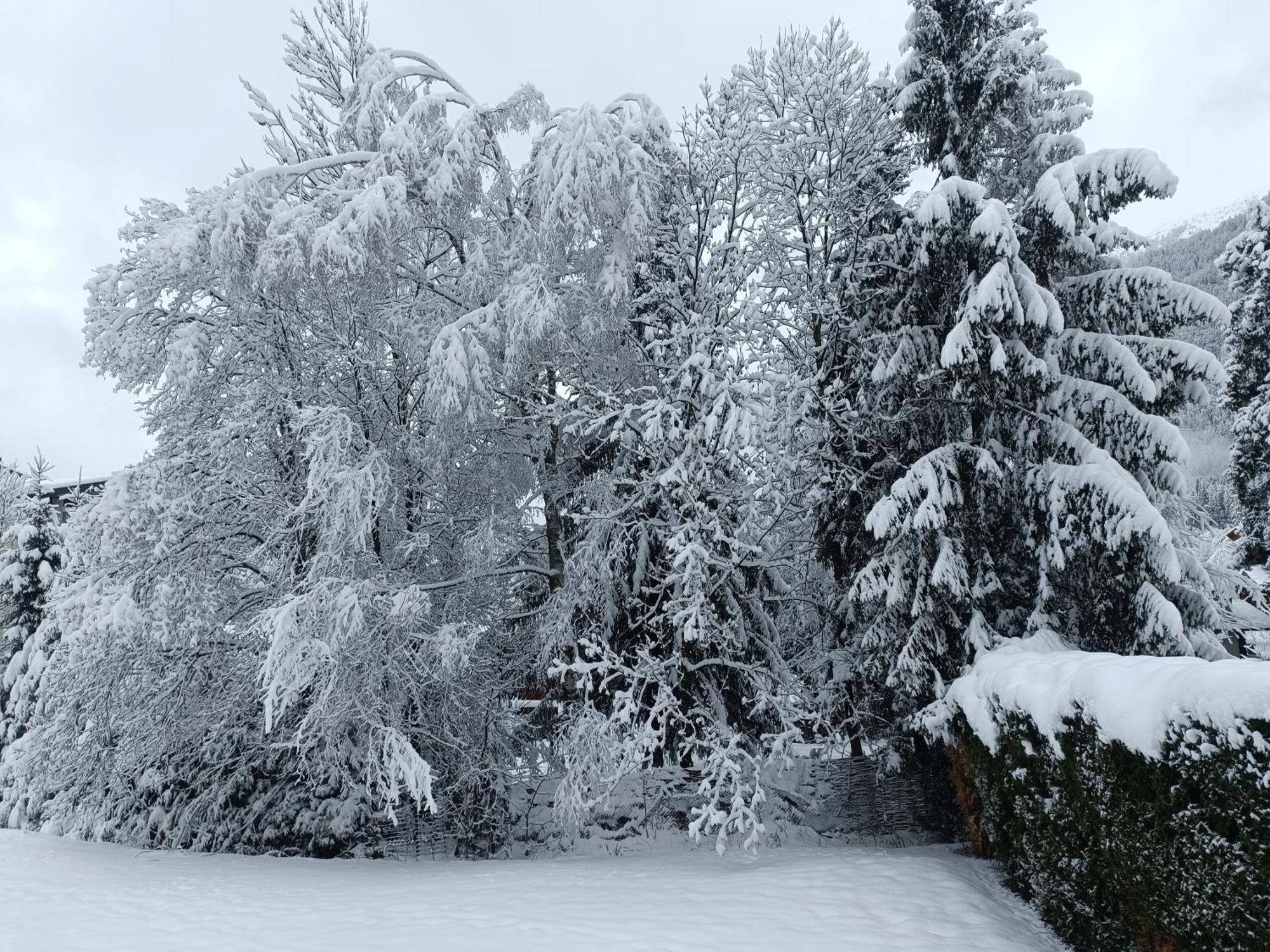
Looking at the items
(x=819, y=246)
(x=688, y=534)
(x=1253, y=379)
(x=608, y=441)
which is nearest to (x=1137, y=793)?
(x=688, y=534)

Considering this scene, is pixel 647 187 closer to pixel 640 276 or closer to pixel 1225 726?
pixel 640 276

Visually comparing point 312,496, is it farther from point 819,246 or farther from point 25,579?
point 25,579

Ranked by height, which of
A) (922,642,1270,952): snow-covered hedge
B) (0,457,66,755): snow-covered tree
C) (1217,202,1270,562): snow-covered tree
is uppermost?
(1217,202,1270,562): snow-covered tree

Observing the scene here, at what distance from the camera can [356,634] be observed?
27.9ft

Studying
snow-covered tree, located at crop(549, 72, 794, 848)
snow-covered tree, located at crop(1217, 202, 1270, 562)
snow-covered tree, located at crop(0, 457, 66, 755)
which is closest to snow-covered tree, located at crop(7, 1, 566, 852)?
snow-covered tree, located at crop(549, 72, 794, 848)

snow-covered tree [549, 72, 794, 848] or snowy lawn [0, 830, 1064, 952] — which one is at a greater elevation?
snow-covered tree [549, 72, 794, 848]

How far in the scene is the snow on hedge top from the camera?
11.1ft

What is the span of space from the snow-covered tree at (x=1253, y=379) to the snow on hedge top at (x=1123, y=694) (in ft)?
50.1

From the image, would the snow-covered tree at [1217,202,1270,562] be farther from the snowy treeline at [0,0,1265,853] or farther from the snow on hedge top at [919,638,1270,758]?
the snow on hedge top at [919,638,1270,758]

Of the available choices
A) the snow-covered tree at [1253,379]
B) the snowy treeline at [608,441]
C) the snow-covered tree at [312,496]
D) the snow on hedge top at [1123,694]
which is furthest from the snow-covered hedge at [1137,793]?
the snow-covered tree at [1253,379]

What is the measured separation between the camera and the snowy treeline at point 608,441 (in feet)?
28.0

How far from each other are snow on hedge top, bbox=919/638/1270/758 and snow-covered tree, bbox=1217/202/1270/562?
15277 millimetres

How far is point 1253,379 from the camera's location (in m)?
18.4

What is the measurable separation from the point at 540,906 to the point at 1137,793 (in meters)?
4.55
